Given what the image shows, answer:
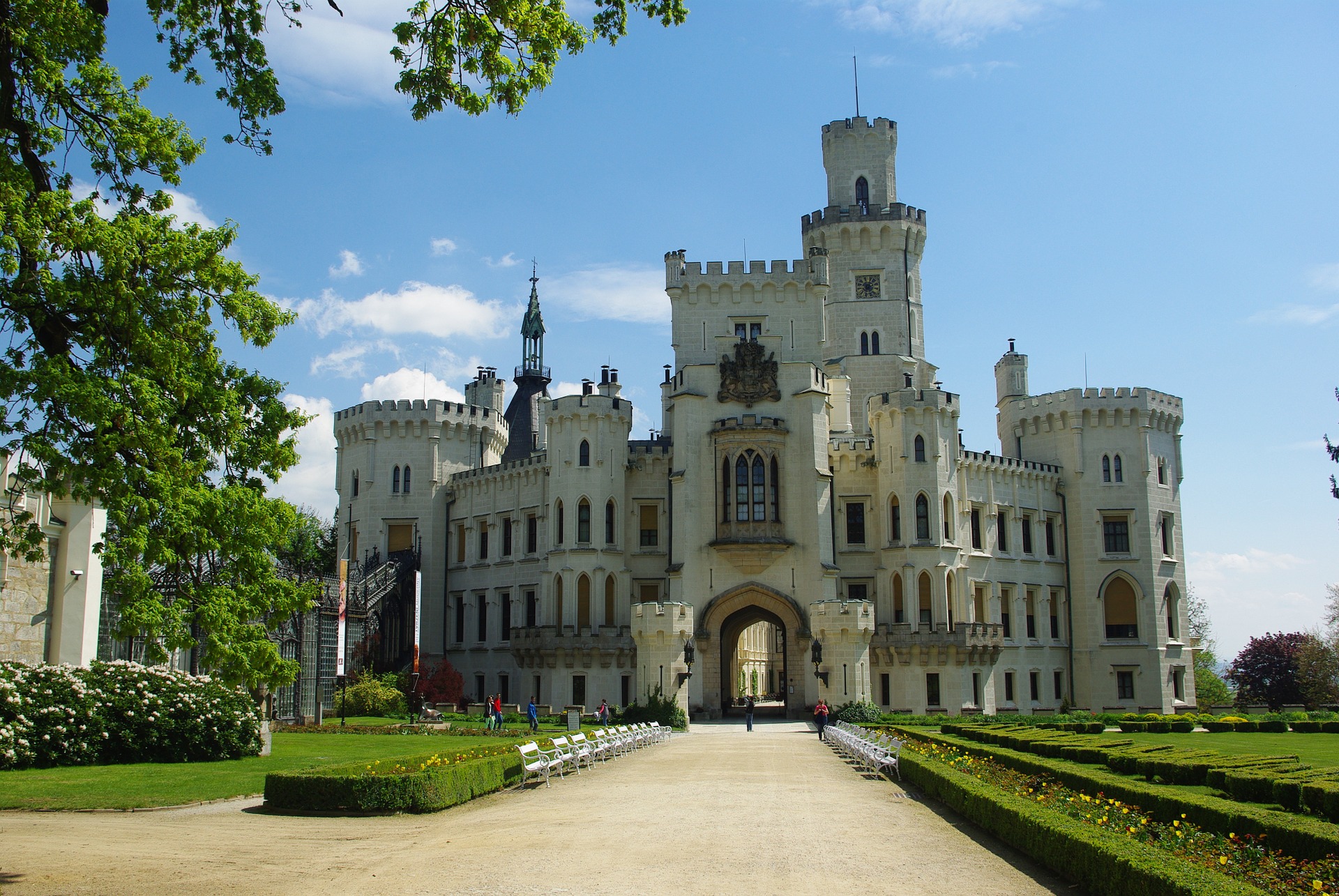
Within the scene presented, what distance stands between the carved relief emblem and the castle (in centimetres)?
16

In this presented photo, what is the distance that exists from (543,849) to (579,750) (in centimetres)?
1086

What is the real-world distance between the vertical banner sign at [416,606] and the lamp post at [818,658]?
53.6 ft

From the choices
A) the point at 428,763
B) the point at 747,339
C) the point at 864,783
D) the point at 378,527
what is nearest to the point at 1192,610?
the point at 747,339

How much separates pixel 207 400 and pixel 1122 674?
2019 inches

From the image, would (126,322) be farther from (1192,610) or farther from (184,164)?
(1192,610)

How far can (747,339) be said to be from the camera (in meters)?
51.7

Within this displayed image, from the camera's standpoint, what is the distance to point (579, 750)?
2434cm

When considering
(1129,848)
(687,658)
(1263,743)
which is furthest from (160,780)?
(1263,743)

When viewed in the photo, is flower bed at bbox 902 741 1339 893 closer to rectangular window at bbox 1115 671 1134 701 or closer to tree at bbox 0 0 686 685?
tree at bbox 0 0 686 685

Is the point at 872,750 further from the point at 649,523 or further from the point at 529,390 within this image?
the point at 529,390

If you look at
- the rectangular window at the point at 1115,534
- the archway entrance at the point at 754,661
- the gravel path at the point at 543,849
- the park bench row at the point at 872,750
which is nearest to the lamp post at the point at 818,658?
the archway entrance at the point at 754,661

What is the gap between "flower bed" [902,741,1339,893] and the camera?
32.9ft

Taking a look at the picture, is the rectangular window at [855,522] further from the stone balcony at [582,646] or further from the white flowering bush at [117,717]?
the white flowering bush at [117,717]

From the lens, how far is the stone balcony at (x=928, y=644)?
49281 mm
